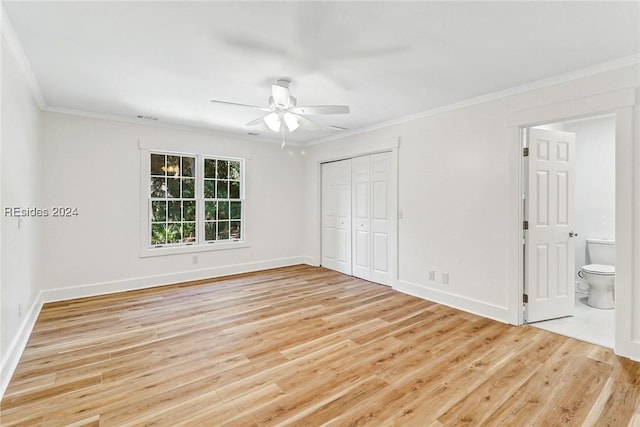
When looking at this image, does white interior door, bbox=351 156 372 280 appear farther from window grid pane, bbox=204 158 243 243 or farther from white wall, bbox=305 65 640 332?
window grid pane, bbox=204 158 243 243

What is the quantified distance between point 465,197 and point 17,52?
4614mm

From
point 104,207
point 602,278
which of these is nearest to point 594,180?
point 602,278

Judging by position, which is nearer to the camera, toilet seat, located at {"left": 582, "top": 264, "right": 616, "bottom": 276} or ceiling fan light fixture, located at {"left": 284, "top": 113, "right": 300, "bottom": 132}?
ceiling fan light fixture, located at {"left": 284, "top": 113, "right": 300, "bottom": 132}

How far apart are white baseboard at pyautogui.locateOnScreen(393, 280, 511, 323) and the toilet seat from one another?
1434mm

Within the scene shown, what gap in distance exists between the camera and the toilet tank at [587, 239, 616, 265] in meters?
4.14

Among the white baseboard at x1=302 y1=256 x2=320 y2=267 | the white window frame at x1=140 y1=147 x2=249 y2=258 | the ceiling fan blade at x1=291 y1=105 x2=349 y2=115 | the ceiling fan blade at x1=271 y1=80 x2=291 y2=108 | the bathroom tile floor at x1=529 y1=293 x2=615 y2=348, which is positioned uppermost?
the ceiling fan blade at x1=271 y1=80 x2=291 y2=108

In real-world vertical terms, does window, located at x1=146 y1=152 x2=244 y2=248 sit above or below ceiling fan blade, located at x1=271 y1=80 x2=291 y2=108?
below

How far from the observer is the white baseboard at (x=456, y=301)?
3.47m

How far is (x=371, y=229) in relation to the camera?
5.21m

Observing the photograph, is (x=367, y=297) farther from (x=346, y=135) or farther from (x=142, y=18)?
(x=142, y=18)

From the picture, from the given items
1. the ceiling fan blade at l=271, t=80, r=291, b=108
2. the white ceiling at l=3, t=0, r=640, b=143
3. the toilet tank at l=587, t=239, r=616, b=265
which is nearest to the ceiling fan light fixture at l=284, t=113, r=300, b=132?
the ceiling fan blade at l=271, t=80, r=291, b=108

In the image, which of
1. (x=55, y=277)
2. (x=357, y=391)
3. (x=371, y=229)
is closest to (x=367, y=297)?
(x=371, y=229)

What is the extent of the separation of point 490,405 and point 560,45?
2755 millimetres

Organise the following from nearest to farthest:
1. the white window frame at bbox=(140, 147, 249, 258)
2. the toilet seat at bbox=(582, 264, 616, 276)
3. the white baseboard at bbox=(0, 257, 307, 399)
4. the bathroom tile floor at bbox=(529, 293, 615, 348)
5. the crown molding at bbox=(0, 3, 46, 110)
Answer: the crown molding at bbox=(0, 3, 46, 110)
the white baseboard at bbox=(0, 257, 307, 399)
the bathroom tile floor at bbox=(529, 293, 615, 348)
the toilet seat at bbox=(582, 264, 616, 276)
the white window frame at bbox=(140, 147, 249, 258)
